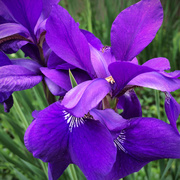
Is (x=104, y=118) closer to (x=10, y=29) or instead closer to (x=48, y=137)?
(x=48, y=137)

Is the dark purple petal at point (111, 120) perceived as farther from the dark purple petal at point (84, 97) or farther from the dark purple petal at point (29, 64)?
the dark purple petal at point (29, 64)

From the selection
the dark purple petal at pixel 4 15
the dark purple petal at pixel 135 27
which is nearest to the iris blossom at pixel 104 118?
the dark purple petal at pixel 135 27

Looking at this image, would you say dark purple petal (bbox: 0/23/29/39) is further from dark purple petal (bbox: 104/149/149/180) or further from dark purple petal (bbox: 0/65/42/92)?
dark purple petal (bbox: 104/149/149/180)

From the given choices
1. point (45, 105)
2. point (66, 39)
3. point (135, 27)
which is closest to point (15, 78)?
point (66, 39)

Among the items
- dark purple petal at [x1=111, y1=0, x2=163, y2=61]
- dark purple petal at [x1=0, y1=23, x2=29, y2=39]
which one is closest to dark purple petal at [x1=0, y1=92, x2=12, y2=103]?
dark purple petal at [x1=0, y1=23, x2=29, y2=39]

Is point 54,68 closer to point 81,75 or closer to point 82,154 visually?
point 81,75

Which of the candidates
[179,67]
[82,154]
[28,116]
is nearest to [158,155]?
[82,154]
